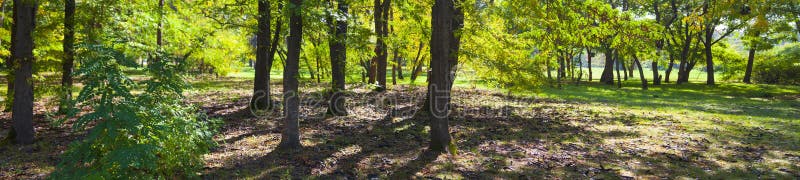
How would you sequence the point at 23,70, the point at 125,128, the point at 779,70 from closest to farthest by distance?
the point at 125,128 → the point at 23,70 → the point at 779,70

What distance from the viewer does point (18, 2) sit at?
8.74 m

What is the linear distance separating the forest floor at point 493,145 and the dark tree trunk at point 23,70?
429mm

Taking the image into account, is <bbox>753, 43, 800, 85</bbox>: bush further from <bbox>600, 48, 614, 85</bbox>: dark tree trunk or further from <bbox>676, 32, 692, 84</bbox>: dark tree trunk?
<bbox>600, 48, 614, 85</bbox>: dark tree trunk

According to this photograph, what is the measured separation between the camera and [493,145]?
991 centimetres

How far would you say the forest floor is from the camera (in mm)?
7727

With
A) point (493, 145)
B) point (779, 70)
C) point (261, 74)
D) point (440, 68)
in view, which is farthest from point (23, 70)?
point (779, 70)

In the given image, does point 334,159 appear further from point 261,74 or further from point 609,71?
point 609,71

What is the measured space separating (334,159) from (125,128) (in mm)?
3890

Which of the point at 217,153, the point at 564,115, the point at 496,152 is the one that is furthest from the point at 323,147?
the point at 564,115

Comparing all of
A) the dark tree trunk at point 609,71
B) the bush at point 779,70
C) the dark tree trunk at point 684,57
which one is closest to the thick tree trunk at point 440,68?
the dark tree trunk at point 609,71

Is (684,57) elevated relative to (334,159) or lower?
elevated

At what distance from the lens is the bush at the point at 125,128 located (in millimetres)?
4922

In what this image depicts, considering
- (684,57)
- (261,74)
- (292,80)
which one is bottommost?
(292,80)

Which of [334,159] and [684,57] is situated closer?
[334,159]
